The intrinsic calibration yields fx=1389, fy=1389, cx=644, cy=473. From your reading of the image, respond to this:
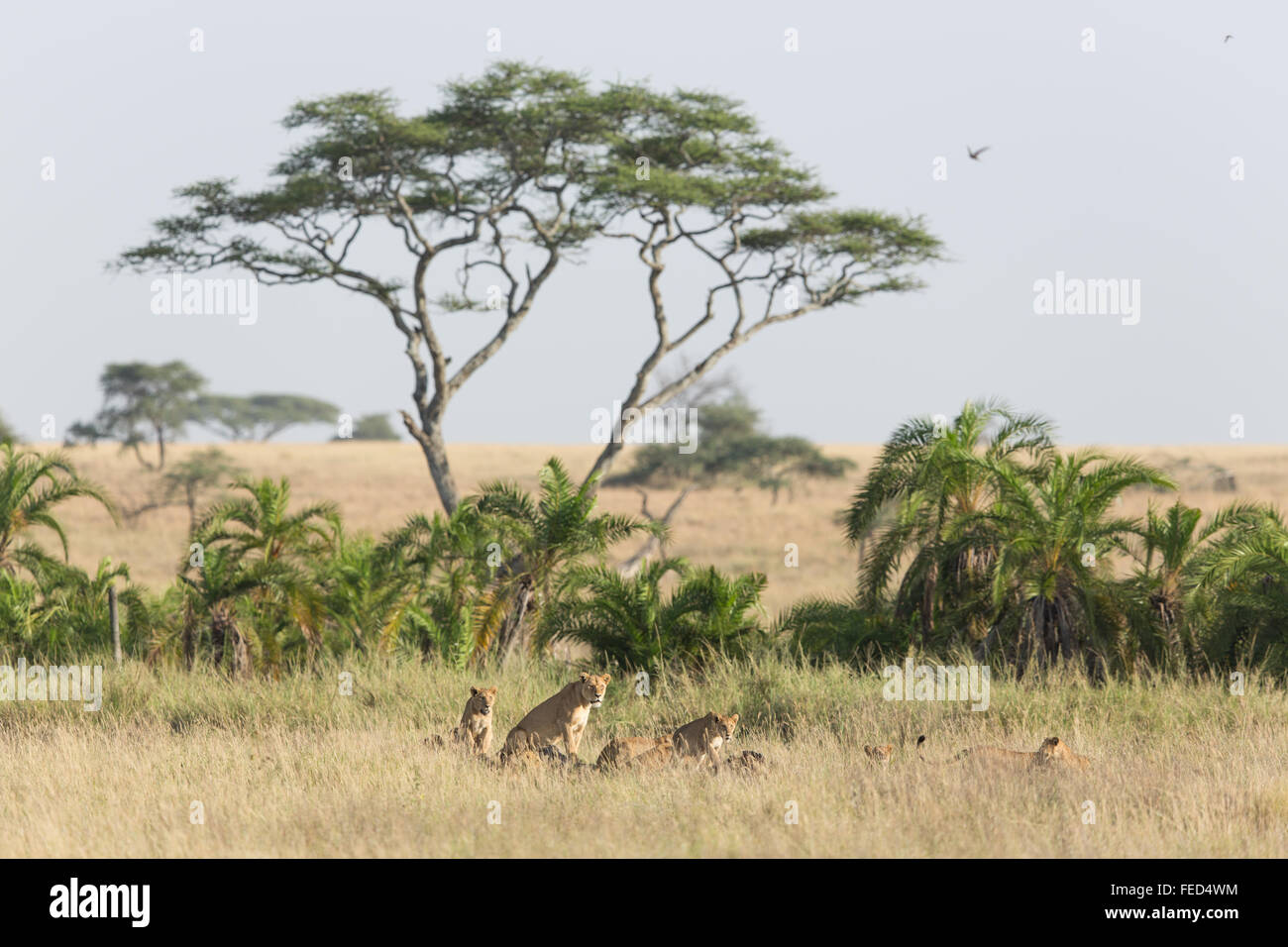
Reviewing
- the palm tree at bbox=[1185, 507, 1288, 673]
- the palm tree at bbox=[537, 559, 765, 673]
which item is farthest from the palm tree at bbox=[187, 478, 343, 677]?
the palm tree at bbox=[1185, 507, 1288, 673]

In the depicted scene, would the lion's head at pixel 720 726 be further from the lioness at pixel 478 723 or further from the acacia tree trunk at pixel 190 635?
the acacia tree trunk at pixel 190 635

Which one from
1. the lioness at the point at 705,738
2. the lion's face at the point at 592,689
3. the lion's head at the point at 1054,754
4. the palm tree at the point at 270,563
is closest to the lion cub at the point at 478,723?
the lion's face at the point at 592,689

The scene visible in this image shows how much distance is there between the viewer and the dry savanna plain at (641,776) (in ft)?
23.8

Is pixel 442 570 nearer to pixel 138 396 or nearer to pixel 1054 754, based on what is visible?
pixel 1054 754

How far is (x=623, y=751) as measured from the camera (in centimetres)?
867

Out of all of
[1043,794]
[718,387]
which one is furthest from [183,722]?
[718,387]

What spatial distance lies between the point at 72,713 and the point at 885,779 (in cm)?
740

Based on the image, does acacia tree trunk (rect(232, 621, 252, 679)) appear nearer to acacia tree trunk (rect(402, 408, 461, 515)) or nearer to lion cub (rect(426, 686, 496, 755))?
lion cub (rect(426, 686, 496, 755))

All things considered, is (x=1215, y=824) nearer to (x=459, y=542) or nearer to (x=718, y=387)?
(x=459, y=542)

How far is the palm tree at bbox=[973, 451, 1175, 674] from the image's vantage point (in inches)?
491

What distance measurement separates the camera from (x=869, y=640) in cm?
1363

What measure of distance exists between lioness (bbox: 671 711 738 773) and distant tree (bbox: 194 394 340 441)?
6078 cm

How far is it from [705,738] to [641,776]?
732 mm

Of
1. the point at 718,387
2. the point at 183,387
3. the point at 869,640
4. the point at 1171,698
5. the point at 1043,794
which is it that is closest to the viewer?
the point at 1043,794
